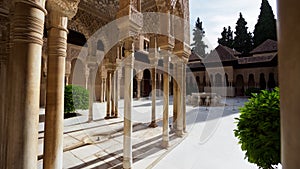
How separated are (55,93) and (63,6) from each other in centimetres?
121

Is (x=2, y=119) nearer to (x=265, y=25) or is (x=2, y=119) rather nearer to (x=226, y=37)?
(x=265, y=25)

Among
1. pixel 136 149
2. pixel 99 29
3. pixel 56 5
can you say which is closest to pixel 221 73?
pixel 99 29

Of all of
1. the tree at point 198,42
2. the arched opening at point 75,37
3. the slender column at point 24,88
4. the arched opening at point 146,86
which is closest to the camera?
the slender column at point 24,88

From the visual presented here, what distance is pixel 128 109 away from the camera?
3480mm

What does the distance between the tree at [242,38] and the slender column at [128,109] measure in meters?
39.4

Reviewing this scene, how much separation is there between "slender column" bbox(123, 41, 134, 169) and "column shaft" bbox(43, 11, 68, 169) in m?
1.34

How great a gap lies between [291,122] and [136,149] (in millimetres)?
3895

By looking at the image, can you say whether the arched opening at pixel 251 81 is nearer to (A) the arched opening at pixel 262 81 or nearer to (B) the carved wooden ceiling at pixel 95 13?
(A) the arched opening at pixel 262 81

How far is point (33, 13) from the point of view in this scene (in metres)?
1.59

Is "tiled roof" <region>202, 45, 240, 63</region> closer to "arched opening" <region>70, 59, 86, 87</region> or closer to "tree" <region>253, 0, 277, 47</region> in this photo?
"tree" <region>253, 0, 277, 47</region>

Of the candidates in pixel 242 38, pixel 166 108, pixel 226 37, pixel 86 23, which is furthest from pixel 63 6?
pixel 226 37

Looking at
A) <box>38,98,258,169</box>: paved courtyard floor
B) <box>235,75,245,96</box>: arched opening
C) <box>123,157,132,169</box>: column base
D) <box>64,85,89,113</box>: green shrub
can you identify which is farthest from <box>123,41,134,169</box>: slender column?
<box>235,75,245,96</box>: arched opening

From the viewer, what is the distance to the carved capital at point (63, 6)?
2172mm

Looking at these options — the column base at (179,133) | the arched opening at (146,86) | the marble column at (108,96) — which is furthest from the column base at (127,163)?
the arched opening at (146,86)
